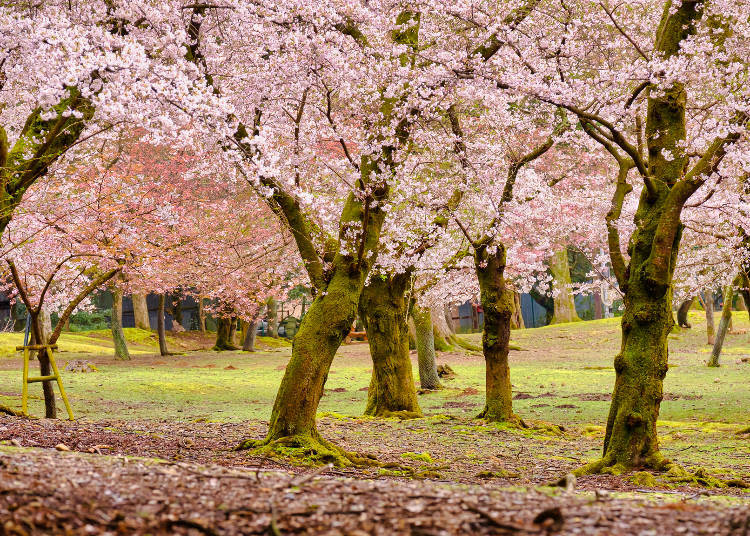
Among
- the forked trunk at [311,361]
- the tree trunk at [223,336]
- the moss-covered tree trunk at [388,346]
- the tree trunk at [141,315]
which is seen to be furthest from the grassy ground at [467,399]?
the tree trunk at [141,315]

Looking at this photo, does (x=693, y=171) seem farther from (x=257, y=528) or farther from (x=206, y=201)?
(x=206, y=201)

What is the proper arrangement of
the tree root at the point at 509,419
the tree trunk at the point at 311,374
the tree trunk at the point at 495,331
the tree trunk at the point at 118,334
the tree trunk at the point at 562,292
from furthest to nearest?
the tree trunk at the point at 562,292 < the tree trunk at the point at 118,334 < the tree trunk at the point at 495,331 < the tree root at the point at 509,419 < the tree trunk at the point at 311,374

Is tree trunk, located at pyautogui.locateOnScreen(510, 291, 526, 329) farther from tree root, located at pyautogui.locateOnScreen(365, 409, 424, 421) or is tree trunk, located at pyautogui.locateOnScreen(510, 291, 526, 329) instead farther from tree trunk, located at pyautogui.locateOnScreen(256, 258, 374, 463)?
tree trunk, located at pyautogui.locateOnScreen(256, 258, 374, 463)

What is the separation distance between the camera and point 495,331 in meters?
12.9

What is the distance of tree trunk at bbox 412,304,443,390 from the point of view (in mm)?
19406

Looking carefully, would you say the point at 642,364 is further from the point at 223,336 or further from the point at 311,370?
the point at 223,336

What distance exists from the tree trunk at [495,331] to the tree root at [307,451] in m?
5.09

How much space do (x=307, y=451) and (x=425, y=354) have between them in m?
11.6

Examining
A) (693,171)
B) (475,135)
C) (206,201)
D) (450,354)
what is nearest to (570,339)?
(450,354)

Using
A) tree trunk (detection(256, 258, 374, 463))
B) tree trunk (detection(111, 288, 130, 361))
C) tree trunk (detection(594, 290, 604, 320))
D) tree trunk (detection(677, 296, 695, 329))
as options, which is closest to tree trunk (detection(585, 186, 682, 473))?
tree trunk (detection(256, 258, 374, 463))

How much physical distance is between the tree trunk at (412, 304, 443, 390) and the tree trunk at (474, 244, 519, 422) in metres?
6.18

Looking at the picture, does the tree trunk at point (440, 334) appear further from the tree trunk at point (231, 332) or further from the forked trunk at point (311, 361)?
the forked trunk at point (311, 361)

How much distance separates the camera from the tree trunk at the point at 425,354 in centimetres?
1941

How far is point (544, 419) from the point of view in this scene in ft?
46.0
